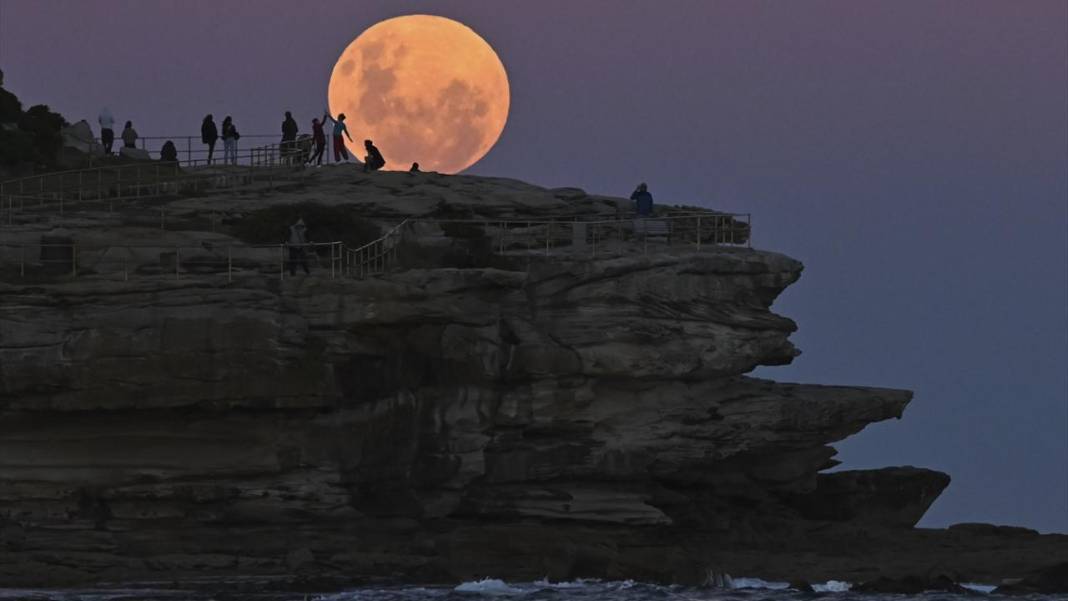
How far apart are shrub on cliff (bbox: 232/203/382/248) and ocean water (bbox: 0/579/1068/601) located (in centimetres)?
1367

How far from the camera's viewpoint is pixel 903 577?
67812mm

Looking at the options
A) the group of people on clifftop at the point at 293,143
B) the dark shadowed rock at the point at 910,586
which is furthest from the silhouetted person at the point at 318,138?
the dark shadowed rock at the point at 910,586

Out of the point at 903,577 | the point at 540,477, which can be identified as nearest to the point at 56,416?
the point at 540,477

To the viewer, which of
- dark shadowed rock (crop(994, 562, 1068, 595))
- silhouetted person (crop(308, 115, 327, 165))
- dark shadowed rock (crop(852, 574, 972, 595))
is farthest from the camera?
silhouetted person (crop(308, 115, 327, 165))

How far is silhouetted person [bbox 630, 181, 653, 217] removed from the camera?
258 feet

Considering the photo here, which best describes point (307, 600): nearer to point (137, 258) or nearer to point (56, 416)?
point (56, 416)

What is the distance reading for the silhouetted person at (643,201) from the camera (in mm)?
78500

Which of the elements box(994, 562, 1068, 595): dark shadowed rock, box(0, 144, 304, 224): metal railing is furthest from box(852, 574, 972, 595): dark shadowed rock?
box(0, 144, 304, 224): metal railing

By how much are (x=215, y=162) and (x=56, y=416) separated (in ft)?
85.1

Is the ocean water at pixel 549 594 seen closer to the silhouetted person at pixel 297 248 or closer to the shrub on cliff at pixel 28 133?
the silhouetted person at pixel 297 248

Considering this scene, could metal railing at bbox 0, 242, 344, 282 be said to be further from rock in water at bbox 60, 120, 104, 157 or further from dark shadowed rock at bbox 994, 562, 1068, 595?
rock in water at bbox 60, 120, 104, 157

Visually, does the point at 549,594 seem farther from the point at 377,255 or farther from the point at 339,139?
the point at 339,139

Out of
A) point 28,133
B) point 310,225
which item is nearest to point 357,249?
point 310,225

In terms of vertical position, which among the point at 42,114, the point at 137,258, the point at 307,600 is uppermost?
the point at 42,114
